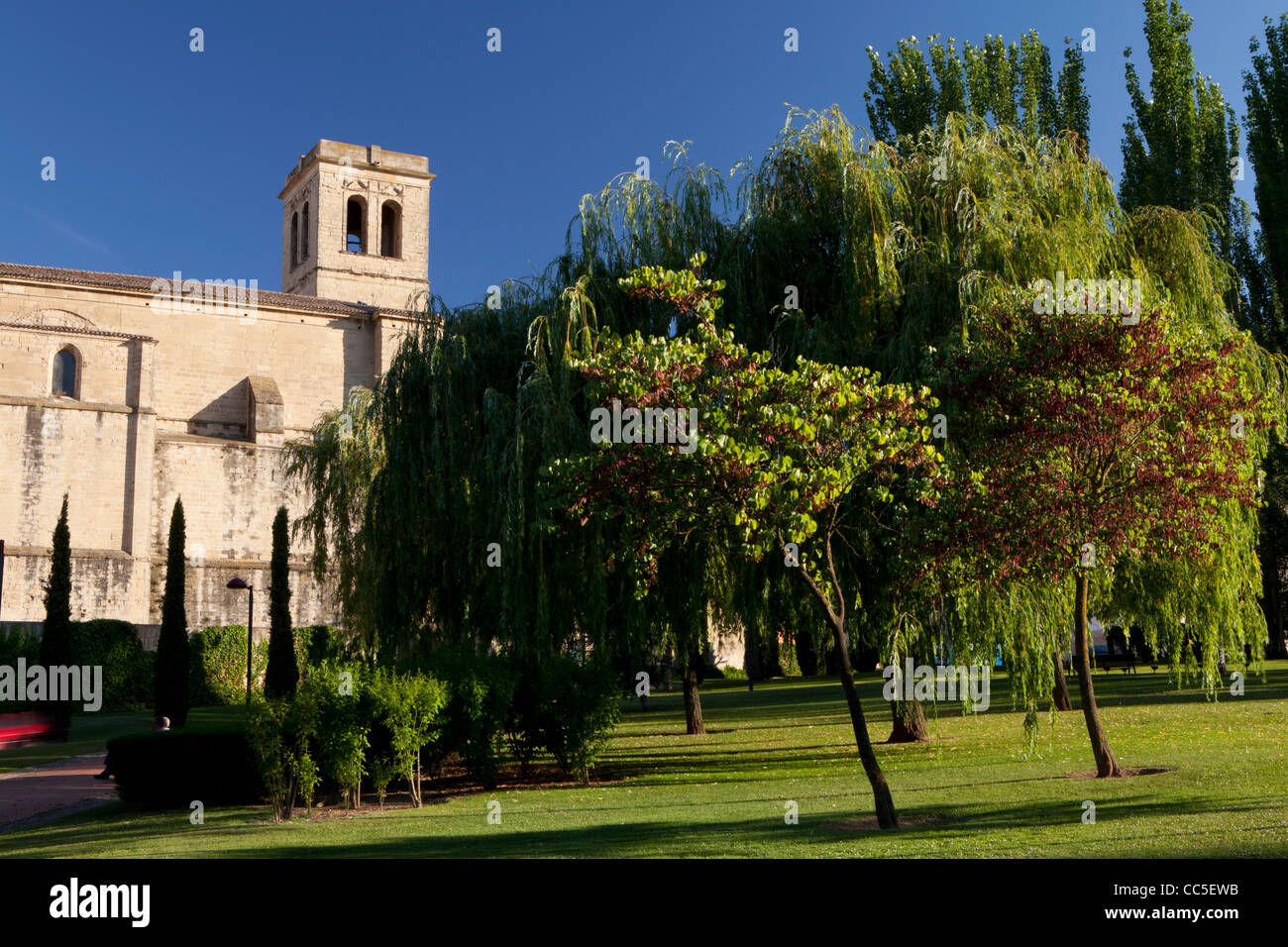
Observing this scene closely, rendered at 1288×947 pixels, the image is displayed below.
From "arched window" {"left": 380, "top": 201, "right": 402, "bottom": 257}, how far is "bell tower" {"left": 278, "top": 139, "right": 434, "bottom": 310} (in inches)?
2.3

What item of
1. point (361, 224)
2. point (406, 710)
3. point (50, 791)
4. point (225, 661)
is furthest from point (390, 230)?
point (406, 710)

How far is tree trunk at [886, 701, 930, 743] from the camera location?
1809cm

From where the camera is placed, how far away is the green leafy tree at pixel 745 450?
964cm

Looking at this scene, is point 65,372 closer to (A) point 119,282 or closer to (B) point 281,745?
(A) point 119,282

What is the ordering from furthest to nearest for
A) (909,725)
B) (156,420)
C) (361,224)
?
(361,224) → (156,420) → (909,725)

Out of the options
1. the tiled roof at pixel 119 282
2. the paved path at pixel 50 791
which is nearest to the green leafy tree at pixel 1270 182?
the paved path at pixel 50 791

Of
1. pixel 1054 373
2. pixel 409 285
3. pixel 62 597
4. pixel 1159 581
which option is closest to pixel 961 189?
pixel 1054 373

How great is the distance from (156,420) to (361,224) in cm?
2146

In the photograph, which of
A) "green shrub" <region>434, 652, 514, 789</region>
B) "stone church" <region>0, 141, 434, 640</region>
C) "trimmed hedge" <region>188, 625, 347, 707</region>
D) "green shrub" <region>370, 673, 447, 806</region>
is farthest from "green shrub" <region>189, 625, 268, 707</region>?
"green shrub" <region>370, 673, 447, 806</region>

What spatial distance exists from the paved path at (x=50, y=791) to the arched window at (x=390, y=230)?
45.5m

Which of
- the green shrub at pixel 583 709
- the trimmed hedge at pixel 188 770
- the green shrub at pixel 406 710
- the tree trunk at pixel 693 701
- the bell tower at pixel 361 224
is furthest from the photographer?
the bell tower at pixel 361 224

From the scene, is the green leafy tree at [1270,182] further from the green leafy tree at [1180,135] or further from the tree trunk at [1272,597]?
the tree trunk at [1272,597]

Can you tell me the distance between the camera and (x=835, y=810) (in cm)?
1145

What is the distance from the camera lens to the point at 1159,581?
1516 centimetres
